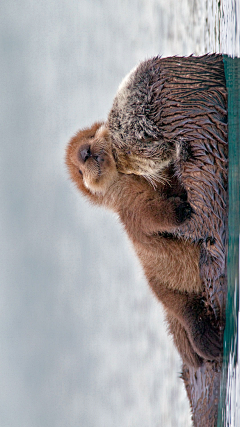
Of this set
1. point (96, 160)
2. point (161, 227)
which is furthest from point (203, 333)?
point (96, 160)

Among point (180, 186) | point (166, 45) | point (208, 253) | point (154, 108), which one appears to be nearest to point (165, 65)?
point (154, 108)

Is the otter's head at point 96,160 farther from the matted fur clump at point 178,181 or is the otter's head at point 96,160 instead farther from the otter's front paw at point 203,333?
the otter's front paw at point 203,333

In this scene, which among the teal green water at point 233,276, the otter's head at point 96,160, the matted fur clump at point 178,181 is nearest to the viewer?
the teal green water at point 233,276

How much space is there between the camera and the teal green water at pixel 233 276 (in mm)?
493

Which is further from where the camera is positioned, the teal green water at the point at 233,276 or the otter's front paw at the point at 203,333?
the otter's front paw at the point at 203,333

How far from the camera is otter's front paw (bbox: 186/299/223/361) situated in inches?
27.0

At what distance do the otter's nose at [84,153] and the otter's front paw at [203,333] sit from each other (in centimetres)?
36

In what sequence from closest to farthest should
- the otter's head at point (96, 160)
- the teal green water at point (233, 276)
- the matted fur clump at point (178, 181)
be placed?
the teal green water at point (233, 276) < the matted fur clump at point (178, 181) < the otter's head at point (96, 160)

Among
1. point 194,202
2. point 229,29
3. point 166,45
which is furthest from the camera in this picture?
point 166,45

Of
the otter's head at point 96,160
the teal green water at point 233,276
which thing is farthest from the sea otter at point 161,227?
the teal green water at point 233,276

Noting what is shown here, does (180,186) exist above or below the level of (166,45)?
below

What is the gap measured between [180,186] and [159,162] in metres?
0.06

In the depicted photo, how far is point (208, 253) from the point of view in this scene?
717 millimetres

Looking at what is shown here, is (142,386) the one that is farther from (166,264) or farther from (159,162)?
(159,162)
